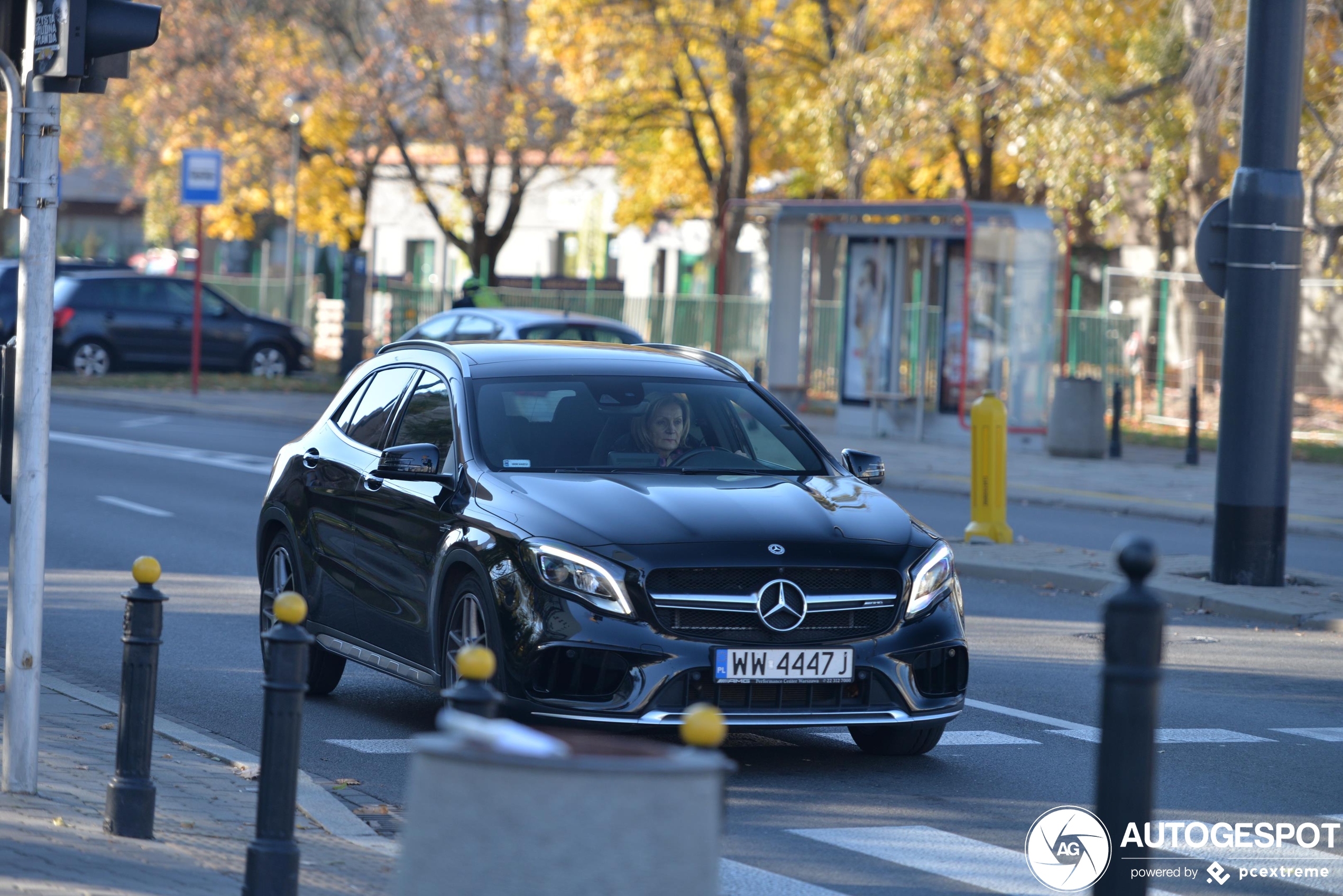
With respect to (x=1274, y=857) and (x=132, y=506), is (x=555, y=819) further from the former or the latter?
(x=132, y=506)

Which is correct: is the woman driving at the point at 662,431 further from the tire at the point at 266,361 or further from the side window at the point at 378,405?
the tire at the point at 266,361

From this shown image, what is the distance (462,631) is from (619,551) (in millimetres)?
844

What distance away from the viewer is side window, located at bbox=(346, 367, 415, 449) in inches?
337

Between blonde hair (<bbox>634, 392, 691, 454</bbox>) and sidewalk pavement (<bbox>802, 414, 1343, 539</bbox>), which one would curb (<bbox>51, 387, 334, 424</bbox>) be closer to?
sidewalk pavement (<bbox>802, 414, 1343, 539</bbox>)

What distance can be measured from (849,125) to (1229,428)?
1858cm

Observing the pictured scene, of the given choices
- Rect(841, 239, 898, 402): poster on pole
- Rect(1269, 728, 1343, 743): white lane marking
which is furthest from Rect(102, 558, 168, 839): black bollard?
Rect(841, 239, 898, 402): poster on pole

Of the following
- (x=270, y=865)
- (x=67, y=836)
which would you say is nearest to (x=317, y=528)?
(x=67, y=836)

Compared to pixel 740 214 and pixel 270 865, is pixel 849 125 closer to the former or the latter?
pixel 740 214

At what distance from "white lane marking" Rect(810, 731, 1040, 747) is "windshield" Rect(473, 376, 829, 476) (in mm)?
1101

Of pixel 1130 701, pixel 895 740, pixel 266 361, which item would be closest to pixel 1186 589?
pixel 895 740

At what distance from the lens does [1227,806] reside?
683cm

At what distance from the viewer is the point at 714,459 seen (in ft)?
26.3

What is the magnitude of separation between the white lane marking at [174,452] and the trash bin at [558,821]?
16.4 m

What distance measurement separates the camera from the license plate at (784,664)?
22.2ft
